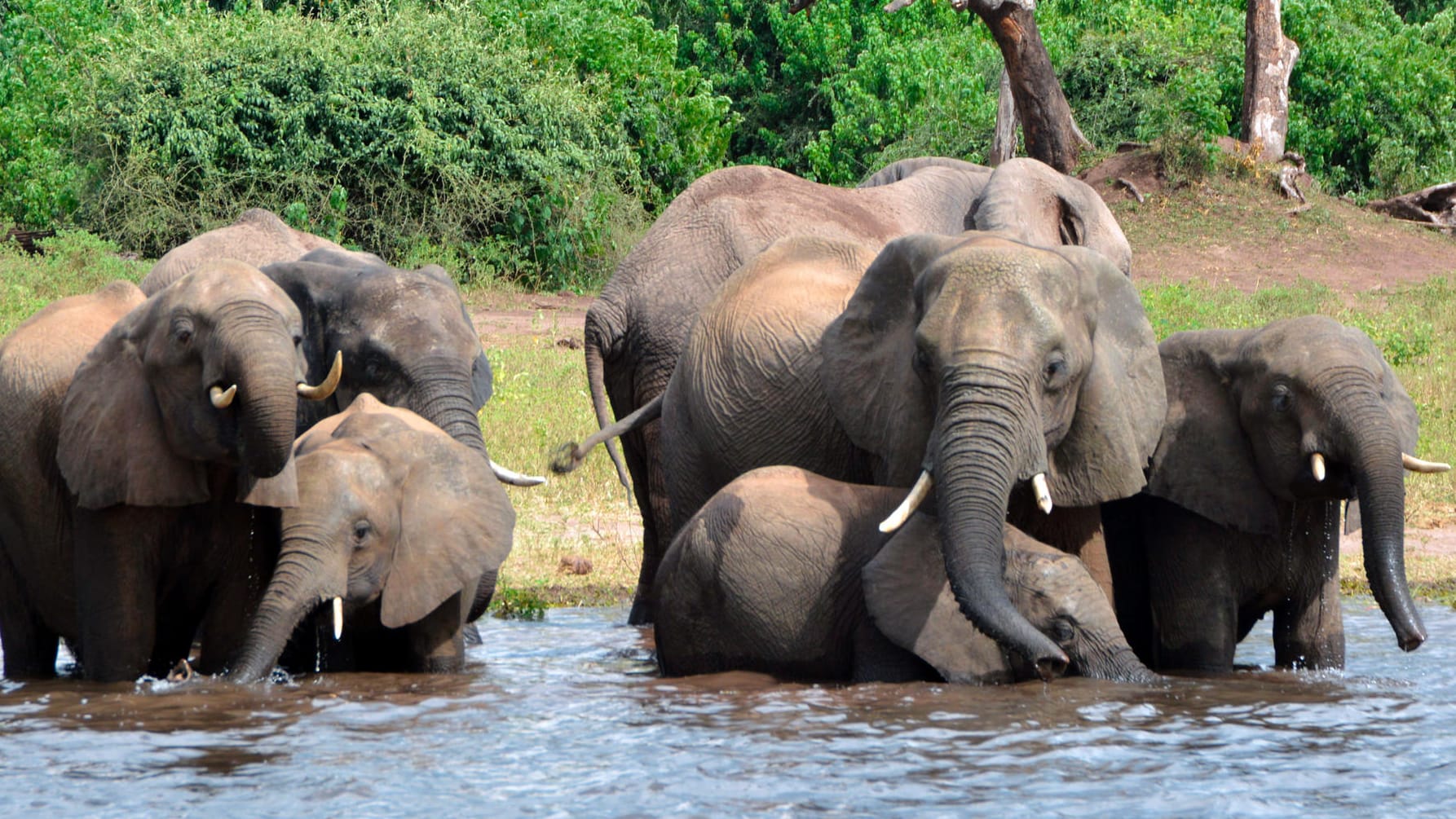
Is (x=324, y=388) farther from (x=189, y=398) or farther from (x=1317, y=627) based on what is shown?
(x=1317, y=627)

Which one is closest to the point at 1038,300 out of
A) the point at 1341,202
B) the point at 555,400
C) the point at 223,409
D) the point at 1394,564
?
the point at 1394,564

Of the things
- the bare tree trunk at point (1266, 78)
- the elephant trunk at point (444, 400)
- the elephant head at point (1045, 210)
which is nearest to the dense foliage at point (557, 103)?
the bare tree trunk at point (1266, 78)

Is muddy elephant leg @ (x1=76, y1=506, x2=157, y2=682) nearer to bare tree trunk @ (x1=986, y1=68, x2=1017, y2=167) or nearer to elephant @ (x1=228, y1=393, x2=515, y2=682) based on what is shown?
elephant @ (x1=228, y1=393, x2=515, y2=682)

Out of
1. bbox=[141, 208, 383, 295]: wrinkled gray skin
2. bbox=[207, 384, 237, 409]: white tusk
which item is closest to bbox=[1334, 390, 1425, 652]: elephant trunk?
bbox=[207, 384, 237, 409]: white tusk

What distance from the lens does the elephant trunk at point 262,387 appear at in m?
5.81

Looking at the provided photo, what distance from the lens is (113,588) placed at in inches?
248

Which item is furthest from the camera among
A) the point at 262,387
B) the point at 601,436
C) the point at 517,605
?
the point at 517,605

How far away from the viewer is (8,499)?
667cm

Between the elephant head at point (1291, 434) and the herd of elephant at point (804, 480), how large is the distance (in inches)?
0.5

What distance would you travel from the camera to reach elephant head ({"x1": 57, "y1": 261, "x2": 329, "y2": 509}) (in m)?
5.86

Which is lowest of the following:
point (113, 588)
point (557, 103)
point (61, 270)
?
point (113, 588)

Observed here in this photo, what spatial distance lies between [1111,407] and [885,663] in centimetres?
105

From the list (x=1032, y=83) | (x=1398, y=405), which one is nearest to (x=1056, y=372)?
(x=1398, y=405)

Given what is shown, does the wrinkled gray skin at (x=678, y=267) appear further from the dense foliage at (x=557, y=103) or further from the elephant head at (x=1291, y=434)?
the dense foliage at (x=557, y=103)
